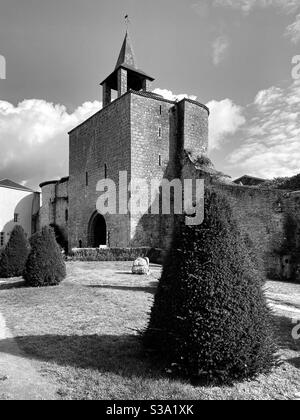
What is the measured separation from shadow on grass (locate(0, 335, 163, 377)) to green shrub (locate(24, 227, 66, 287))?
4513mm

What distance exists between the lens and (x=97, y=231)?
2209 cm

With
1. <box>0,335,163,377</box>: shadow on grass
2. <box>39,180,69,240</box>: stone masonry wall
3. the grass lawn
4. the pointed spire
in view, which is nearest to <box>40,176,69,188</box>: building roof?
<box>39,180,69,240</box>: stone masonry wall

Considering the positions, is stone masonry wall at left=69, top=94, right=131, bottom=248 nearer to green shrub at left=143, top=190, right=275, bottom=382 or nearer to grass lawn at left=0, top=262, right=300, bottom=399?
grass lawn at left=0, top=262, right=300, bottom=399

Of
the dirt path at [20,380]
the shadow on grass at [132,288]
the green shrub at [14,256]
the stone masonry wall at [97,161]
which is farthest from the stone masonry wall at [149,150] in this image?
the dirt path at [20,380]

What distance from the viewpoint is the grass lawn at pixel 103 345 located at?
3051 millimetres

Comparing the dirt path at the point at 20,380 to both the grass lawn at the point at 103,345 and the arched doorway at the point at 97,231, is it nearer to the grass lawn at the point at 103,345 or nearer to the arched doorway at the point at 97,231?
the grass lawn at the point at 103,345

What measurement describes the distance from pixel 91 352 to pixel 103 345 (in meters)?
0.29

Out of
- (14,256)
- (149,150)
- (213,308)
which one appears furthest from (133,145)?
(213,308)

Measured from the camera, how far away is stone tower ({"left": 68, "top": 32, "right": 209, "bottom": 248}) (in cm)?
1797

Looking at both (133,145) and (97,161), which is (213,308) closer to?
(133,145)

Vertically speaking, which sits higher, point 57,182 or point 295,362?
point 57,182
